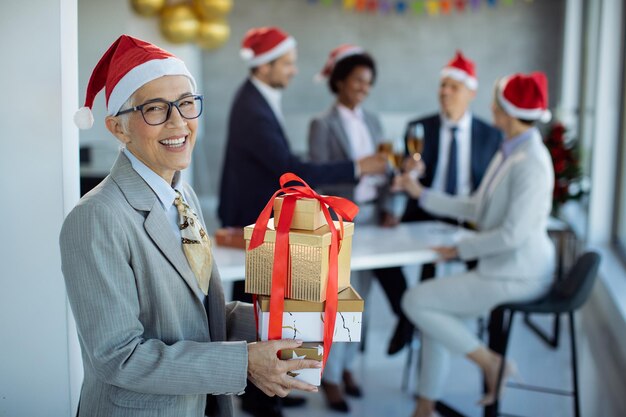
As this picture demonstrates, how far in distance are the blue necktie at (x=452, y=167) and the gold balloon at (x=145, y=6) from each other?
2.88m

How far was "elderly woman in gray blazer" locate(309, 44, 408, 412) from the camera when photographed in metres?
3.70

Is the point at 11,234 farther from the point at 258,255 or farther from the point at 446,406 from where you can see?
the point at 446,406

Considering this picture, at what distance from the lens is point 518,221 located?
9.96ft

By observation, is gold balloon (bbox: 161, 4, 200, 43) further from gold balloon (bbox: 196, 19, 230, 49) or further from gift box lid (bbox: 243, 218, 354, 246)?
gift box lid (bbox: 243, 218, 354, 246)

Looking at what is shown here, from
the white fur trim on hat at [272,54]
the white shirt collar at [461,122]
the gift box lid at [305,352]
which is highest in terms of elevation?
the white fur trim on hat at [272,54]

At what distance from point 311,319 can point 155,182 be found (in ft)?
1.47

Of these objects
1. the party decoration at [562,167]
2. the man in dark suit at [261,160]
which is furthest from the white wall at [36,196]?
the party decoration at [562,167]

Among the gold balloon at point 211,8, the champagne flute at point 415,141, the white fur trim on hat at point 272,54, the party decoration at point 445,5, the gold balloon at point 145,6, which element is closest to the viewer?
the champagne flute at point 415,141

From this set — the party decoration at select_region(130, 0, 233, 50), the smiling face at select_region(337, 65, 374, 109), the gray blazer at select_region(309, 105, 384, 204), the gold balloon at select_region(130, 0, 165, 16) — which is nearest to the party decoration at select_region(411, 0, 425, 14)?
the party decoration at select_region(130, 0, 233, 50)

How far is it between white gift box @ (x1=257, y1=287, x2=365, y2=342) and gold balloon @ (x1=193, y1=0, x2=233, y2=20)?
18.4 feet

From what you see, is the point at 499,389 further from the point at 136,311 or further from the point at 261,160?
the point at 136,311

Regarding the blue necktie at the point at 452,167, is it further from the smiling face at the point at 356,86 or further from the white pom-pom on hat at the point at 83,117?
the white pom-pom on hat at the point at 83,117

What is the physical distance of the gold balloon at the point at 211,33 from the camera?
7.01 metres

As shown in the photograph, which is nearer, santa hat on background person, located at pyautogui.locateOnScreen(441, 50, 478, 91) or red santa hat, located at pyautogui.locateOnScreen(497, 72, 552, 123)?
red santa hat, located at pyautogui.locateOnScreen(497, 72, 552, 123)
